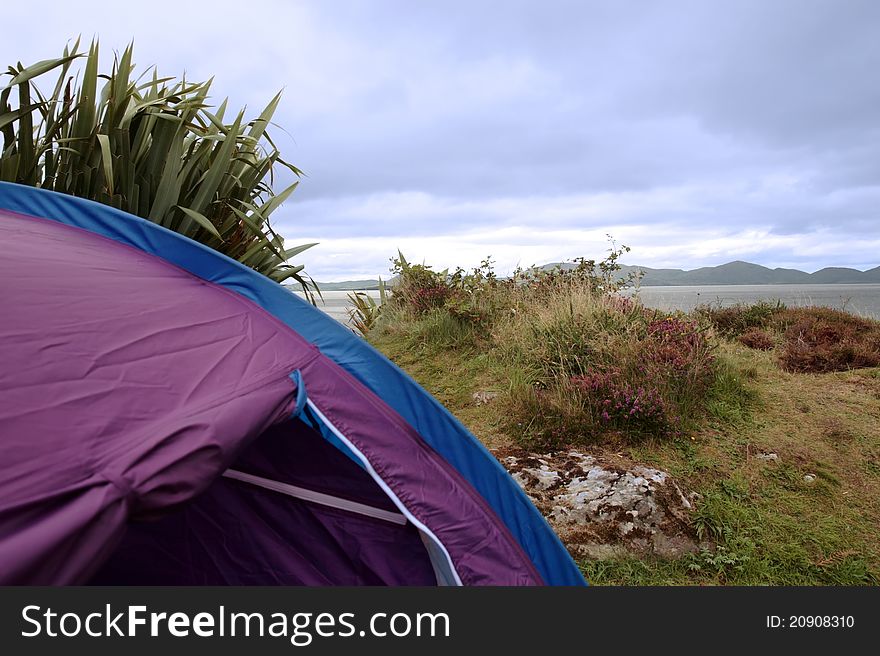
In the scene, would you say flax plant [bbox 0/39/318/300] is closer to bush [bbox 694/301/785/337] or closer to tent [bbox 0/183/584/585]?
tent [bbox 0/183/584/585]

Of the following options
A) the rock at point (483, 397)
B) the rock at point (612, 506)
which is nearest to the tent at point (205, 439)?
the rock at point (612, 506)

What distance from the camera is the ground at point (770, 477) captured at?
297 cm

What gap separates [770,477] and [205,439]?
Result: 3800 mm

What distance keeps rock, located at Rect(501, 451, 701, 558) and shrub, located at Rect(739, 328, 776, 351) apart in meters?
4.59

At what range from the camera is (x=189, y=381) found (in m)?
1.33

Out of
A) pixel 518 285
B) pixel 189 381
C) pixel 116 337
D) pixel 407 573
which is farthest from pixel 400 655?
pixel 518 285

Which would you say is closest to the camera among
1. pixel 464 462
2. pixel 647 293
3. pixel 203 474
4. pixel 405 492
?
pixel 203 474

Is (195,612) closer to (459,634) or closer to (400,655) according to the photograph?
(400,655)

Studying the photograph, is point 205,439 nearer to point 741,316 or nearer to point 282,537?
point 282,537

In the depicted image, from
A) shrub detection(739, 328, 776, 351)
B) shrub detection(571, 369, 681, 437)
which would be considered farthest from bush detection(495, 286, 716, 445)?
shrub detection(739, 328, 776, 351)

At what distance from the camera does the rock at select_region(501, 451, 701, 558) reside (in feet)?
10.1

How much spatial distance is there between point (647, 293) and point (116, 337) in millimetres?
6927

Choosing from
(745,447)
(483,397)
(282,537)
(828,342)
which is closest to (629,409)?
(745,447)

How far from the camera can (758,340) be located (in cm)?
740
